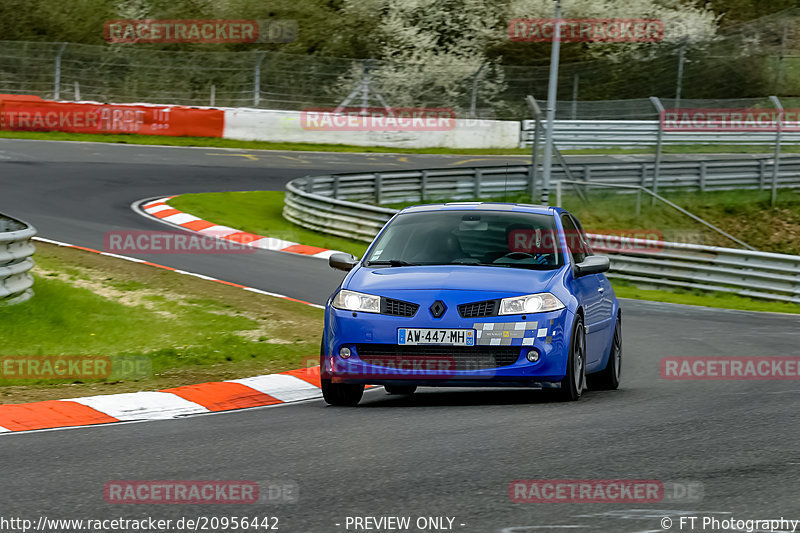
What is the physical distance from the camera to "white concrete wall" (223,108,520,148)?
37719 mm

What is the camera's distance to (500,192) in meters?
28.6

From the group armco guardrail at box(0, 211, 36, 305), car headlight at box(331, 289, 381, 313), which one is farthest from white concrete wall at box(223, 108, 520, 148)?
car headlight at box(331, 289, 381, 313)

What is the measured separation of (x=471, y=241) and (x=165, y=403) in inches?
103

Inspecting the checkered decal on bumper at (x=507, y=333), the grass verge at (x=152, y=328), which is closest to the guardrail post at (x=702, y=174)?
the grass verge at (x=152, y=328)

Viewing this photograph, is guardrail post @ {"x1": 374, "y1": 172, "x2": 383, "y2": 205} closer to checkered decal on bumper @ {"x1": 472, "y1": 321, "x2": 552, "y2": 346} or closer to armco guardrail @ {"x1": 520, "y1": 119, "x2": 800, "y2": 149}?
armco guardrail @ {"x1": 520, "y1": 119, "x2": 800, "y2": 149}

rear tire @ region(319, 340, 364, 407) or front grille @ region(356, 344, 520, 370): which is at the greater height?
front grille @ region(356, 344, 520, 370)

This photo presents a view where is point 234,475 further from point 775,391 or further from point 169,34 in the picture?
point 169,34

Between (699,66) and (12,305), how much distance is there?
32558 mm

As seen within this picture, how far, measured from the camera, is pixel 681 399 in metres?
8.86

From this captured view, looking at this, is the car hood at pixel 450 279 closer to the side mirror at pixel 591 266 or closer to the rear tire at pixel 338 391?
the side mirror at pixel 591 266

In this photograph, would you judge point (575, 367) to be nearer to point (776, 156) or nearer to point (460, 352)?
point (460, 352)

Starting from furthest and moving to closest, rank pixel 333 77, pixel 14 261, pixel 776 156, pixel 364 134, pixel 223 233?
pixel 364 134 < pixel 333 77 < pixel 776 156 < pixel 223 233 < pixel 14 261

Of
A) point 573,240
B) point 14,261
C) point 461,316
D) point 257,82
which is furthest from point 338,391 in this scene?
point 257,82

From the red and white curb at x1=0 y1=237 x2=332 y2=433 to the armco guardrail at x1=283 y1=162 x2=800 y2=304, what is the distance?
1181 cm
